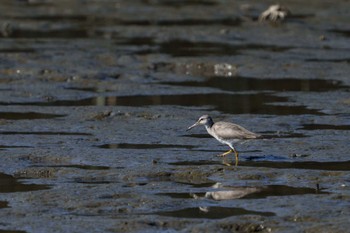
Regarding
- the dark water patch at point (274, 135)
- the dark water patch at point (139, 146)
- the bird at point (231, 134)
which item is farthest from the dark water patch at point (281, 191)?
the dark water patch at point (274, 135)

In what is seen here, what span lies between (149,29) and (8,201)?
19854mm

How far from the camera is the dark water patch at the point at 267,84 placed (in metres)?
22.1

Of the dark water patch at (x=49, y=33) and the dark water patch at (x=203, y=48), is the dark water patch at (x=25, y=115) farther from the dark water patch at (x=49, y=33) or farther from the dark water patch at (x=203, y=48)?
the dark water patch at (x=49, y=33)

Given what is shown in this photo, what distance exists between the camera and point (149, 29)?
32.0m

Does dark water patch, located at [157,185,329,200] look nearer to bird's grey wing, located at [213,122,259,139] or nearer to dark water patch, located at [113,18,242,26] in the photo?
bird's grey wing, located at [213,122,259,139]

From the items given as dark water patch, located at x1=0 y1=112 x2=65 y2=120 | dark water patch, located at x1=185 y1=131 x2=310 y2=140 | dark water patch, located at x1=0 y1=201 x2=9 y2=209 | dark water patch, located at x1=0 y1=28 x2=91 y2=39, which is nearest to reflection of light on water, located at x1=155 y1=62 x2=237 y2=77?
dark water patch, located at x1=0 y1=112 x2=65 y2=120

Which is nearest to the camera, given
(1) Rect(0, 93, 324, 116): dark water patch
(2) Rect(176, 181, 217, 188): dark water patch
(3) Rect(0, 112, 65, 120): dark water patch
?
(2) Rect(176, 181, 217, 188): dark water patch

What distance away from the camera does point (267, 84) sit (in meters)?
22.7

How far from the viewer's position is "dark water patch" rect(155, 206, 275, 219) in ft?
38.8

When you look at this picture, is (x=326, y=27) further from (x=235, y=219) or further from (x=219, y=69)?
(x=235, y=219)

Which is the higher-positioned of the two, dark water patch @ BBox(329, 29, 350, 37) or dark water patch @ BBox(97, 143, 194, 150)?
dark water patch @ BBox(329, 29, 350, 37)

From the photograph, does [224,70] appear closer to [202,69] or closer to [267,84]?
[202,69]

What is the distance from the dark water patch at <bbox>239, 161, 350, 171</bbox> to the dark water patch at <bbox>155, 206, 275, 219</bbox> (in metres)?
2.45

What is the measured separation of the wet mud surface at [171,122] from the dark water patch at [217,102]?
1.5 inches
